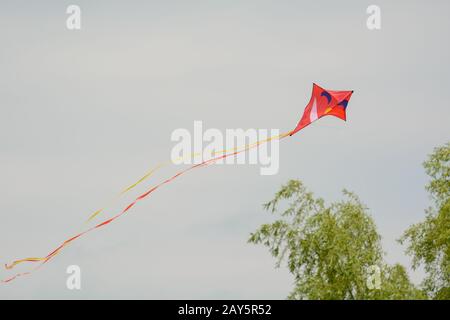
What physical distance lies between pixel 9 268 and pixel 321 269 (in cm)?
1012

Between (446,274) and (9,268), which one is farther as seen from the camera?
(446,274)

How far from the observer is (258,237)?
30.9m

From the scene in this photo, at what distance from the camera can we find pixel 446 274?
3416 centimetres

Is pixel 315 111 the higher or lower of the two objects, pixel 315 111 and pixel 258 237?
the higher

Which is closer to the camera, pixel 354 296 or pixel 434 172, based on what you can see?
pixel 354 296

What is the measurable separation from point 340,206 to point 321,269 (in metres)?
2.15
